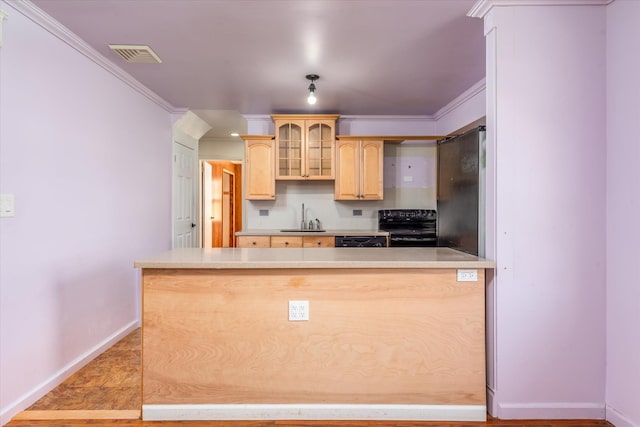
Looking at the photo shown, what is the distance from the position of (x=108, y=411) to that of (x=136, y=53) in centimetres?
252

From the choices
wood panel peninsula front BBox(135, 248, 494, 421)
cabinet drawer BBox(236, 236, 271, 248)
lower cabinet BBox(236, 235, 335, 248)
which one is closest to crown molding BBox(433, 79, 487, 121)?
lower cabinet BBox(236, 235, 335, 248)

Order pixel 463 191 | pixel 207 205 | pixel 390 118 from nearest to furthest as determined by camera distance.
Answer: pixel 463 191 < pixel 390 118 < pixel 207 205

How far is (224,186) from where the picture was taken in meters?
7.81

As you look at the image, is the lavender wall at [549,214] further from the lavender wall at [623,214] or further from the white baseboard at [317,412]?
the white baseboard at [317,412]

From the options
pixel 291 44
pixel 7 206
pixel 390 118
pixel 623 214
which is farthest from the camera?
pixel 390 118

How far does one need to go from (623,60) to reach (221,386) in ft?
9.31

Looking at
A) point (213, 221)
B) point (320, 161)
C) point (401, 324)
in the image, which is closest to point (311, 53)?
point (320, 161)

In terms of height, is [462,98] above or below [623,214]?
above

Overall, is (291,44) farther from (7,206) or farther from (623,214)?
(623,214)

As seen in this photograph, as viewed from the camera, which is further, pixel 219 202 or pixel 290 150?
pixel 219 202

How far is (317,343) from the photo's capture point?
2080mm

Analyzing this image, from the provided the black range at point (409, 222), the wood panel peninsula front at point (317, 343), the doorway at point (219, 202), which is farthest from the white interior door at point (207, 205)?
the wood panel peninsula front at point (317, 343)

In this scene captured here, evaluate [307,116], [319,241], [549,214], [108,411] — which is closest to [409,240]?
[319,241]

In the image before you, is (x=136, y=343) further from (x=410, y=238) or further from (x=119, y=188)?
(x=410, y=238)
